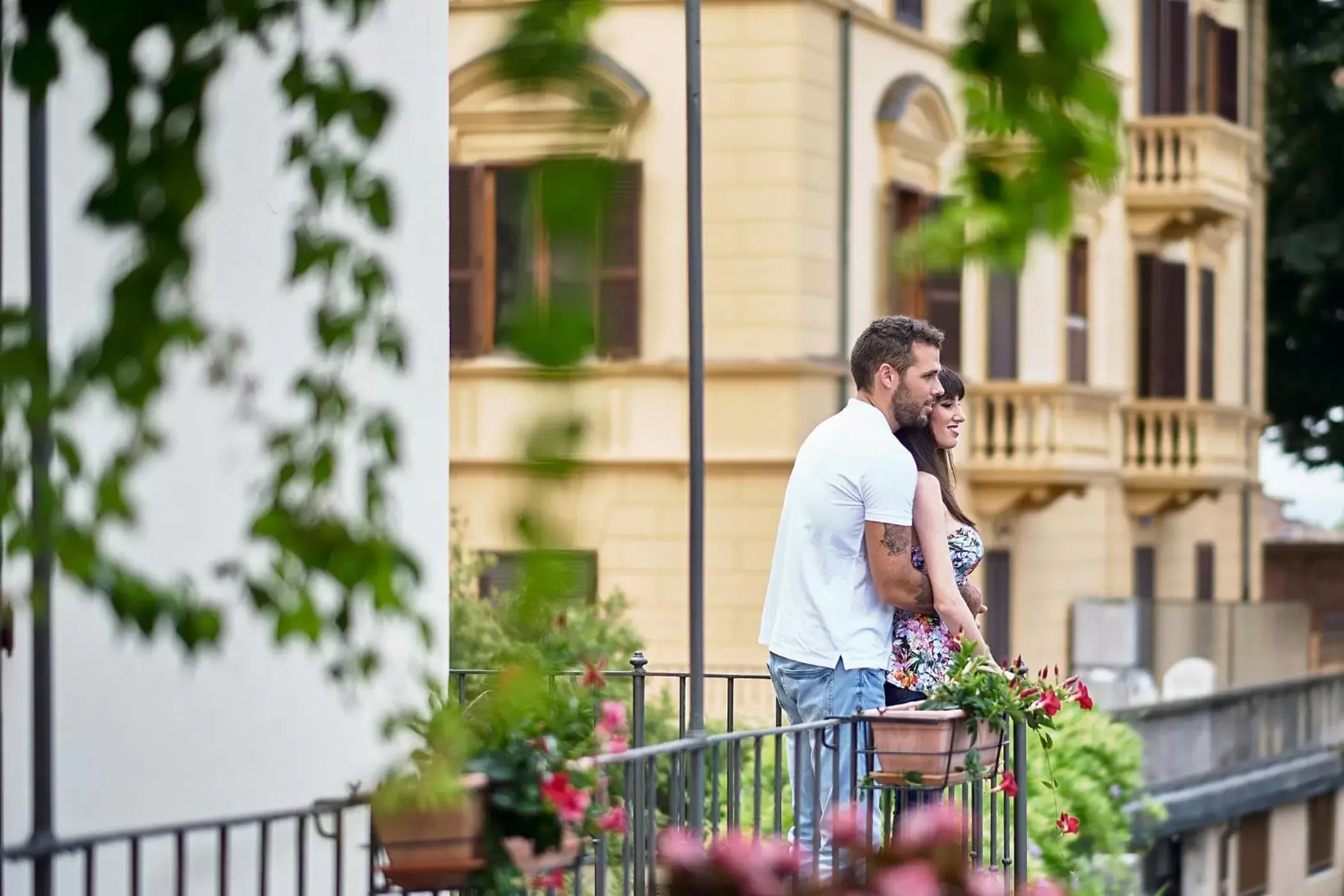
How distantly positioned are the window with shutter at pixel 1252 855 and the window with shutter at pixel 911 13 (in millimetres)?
7459

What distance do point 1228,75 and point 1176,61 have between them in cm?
153

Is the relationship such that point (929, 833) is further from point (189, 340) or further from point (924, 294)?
point (924, 294)

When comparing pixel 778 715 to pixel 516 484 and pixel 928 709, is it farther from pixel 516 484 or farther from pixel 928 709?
pixel 516 484

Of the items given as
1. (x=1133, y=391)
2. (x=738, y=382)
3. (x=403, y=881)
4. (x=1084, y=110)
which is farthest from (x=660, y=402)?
(x=1084, y=110)

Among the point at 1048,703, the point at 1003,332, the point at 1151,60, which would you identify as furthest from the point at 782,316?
the point at 1048,703

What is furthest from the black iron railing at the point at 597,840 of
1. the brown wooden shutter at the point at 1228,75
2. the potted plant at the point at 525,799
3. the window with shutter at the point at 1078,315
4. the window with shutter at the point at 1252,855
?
the brown wooden shutter at the point at 1228,75

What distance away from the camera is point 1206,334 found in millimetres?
28094

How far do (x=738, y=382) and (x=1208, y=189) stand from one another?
852 centimetres

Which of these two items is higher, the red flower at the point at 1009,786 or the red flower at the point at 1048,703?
the red flower at the point at 1048,703

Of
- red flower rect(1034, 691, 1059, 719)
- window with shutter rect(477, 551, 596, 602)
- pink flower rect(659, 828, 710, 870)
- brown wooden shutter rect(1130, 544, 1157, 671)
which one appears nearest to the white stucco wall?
pink flower rect(659, 828, 710, 870)

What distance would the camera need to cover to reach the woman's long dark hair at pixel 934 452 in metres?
6.55

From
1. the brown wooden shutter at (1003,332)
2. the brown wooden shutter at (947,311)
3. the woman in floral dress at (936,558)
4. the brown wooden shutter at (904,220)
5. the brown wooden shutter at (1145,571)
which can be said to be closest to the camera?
the woman in floral dress at (936,558)

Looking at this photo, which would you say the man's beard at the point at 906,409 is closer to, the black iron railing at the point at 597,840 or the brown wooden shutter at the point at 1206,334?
the black iron railing at the point at 597,840

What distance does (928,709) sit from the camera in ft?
20.2
